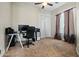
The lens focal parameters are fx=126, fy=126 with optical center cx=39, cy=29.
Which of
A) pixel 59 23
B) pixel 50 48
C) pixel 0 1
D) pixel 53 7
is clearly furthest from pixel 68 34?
pixel 0 1

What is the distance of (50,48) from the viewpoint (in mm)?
2238

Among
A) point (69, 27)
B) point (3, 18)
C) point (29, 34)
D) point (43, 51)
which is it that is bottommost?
point (43, 51)

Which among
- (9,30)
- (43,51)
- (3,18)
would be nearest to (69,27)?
(43,51)

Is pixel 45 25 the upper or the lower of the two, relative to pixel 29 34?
upper

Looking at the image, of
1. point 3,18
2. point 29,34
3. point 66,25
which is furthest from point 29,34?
point 66,25

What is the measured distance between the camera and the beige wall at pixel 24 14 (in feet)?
7.32

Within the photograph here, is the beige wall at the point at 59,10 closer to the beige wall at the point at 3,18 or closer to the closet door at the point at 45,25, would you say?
the closet door at the point at 45,25

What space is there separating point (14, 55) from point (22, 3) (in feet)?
3.05

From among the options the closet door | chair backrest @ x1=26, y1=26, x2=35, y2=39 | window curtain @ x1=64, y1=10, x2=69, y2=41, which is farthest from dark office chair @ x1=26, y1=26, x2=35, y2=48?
window curtain @ x1=64, y1=10, x2=69, y2=41

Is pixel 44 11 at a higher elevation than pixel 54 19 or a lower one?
higher

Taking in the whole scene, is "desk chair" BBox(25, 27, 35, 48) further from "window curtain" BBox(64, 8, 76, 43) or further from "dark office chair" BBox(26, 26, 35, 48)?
"window curtain" BBox(64, 8, 76, 43)

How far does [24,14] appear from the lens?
2260mm

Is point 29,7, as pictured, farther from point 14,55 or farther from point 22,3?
point 14,55

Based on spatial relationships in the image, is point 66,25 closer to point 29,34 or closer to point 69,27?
point 69,27
